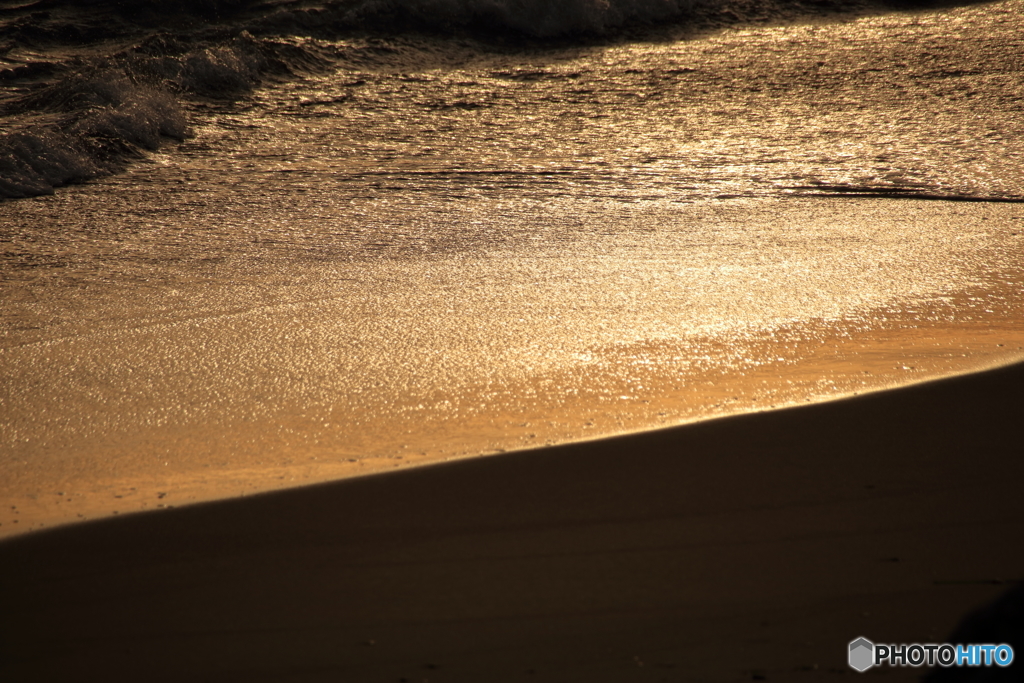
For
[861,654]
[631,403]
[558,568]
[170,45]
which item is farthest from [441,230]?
[170,45]

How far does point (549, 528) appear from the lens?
1.79m

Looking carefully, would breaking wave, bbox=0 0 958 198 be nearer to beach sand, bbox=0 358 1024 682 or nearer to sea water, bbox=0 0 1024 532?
sea water, bbox=0 0 1024 532

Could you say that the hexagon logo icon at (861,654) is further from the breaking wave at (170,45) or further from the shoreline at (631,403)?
the breaking wave at (170,45)

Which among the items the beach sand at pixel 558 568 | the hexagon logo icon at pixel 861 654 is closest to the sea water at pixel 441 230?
the beach sand at pixel 558 568

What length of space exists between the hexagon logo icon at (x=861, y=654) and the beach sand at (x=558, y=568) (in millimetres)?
22

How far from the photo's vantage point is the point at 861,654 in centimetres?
142

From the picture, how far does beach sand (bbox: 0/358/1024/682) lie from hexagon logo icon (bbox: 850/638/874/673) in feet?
0.07

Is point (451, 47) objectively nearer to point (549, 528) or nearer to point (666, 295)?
point (666, 295)

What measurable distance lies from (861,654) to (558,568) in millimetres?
537

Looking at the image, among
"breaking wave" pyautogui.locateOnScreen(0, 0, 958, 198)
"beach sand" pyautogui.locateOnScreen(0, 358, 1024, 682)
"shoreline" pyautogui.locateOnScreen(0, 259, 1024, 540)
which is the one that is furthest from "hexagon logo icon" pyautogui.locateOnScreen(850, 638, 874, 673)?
"breaking wave" pyautogui.locateOnScreen(0, 0, 958, 198)

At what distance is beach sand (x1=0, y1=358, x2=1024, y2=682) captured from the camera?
145 cm

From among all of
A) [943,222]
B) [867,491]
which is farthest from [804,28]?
[867,491]

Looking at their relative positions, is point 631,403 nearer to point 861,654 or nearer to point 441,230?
point 861,654

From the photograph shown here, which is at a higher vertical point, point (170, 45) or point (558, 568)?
Result: point (170, 45)
